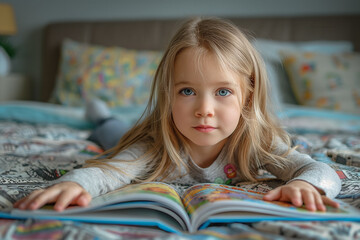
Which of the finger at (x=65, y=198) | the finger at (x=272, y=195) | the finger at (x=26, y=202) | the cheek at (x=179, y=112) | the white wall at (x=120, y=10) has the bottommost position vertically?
the finger at (x=26, y=202)

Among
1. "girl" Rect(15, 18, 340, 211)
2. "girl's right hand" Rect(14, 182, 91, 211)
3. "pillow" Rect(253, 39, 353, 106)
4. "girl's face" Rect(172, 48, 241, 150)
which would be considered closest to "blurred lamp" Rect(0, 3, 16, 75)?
"pillow" Rect(253, 39, 353, 106)

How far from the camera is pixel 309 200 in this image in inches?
24.8

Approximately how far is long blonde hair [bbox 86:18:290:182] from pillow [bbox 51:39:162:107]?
1131 millimetres

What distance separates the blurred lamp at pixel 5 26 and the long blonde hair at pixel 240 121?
6.81ft

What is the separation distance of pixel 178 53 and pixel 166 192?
13.9 inches

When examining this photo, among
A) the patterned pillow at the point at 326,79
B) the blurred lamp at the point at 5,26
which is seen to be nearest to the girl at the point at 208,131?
A: the patterned pillow at the point at 326,79

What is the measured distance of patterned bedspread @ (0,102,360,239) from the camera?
54cm

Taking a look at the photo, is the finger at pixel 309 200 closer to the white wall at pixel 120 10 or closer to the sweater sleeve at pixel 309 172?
the sweater sleeve at pixel 309 172

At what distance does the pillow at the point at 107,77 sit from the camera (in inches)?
82.5

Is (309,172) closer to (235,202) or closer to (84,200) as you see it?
(235,202)

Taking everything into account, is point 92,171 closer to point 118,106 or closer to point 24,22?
point 118,106

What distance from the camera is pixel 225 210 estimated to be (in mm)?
590

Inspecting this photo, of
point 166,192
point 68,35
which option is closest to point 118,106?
point 68,35

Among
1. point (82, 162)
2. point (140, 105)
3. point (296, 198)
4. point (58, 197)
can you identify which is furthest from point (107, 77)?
point (296, 198)
